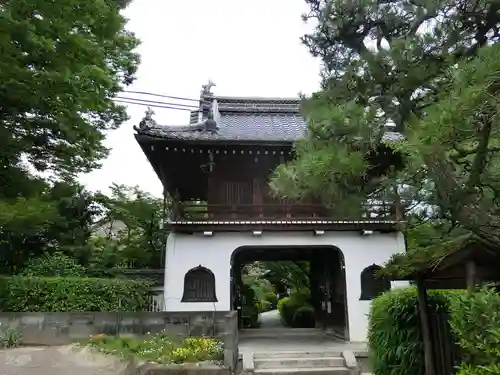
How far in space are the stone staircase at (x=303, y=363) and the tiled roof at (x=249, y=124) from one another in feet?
19.1

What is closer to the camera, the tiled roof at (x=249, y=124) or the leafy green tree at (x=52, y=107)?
the leafy green tree at (x=52, y=107)

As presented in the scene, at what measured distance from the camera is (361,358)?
33.2 ft

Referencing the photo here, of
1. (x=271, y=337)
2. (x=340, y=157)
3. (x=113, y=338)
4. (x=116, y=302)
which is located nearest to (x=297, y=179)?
(x=340, y=157)

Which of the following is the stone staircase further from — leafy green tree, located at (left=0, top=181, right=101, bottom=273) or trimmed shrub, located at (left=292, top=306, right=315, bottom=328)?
trimmed shrub, located at (left=292, top=306, right=315, bottom=328)

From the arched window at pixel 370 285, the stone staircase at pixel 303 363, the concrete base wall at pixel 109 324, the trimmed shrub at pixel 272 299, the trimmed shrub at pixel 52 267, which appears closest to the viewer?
the stone staircase at pixel 303 363

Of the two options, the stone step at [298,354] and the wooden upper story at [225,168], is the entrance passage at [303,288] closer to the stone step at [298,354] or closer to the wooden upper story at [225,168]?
the wooden upper story at [225,168]

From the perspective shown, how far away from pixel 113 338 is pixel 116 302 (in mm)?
1821

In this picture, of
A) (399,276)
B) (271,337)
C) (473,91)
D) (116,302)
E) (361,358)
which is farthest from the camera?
(271,337)

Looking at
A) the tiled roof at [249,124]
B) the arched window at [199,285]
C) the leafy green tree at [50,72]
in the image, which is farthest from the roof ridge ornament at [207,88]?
the arched window at [199,285]

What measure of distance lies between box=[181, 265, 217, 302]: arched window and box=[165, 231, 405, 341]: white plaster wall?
0.39 feet

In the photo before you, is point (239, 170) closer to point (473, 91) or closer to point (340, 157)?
point (340, 157)

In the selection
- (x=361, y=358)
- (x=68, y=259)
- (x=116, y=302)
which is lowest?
(x=361, y=358)

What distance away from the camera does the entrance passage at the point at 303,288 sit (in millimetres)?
14094

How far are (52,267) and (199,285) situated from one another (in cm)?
416
